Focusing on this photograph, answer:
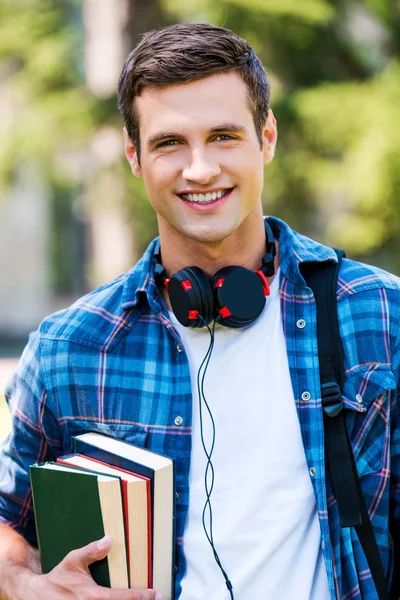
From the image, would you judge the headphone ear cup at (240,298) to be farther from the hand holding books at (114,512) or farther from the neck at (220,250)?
the hand holding books at (114,512)

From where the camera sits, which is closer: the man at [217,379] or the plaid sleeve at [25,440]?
the man at [217,379]

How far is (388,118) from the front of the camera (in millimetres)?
7492

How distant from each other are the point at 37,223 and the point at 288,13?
911 centimetres

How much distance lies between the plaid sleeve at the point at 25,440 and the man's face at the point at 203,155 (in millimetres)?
590

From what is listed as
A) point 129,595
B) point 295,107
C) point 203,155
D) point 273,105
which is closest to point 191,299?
point 203,155

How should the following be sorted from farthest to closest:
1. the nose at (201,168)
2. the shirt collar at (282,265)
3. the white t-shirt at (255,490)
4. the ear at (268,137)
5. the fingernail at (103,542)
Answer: the ear at (268,137) → the shirt collar at (282,265) → the nose at (201,168) → the white t-shirt at (255,490) → the fingernail at (103,542)

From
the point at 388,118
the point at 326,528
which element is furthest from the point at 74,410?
the point at 388,118

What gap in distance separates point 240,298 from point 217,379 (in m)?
0.24

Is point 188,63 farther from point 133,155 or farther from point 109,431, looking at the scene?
point 109,431

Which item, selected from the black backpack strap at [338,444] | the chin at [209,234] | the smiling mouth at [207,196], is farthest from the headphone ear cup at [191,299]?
the black backpack strap at [338,444]

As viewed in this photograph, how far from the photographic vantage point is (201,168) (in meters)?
2.13

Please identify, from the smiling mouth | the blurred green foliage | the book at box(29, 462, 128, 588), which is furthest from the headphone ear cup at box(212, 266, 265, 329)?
the blurred green foliage

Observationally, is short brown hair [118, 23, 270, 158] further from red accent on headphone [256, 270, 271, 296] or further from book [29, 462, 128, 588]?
book [29, 462, 128, 588]

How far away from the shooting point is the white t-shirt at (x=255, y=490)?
202cm
